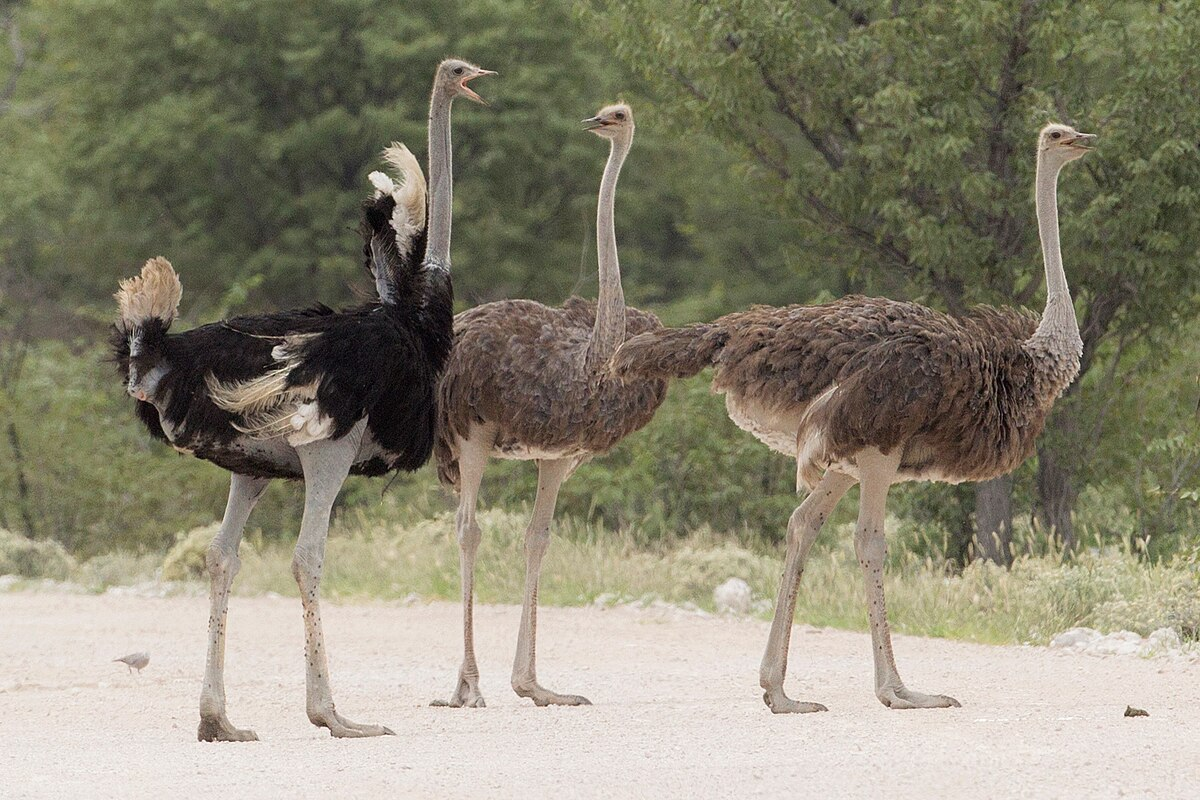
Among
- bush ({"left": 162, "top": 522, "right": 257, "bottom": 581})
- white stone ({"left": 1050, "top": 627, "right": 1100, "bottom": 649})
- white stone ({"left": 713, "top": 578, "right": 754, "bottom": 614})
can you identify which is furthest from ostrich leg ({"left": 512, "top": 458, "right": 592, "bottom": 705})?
bush ({"left": 162, "top": 522, "right": 257, "bottom": 581})

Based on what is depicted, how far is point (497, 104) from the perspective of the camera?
22.9m

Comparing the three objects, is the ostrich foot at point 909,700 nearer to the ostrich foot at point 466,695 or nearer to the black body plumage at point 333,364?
the ostrich foot at point 466,695

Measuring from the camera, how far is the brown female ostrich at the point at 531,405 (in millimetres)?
7926

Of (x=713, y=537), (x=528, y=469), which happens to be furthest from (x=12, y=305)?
(x=713, y=537)

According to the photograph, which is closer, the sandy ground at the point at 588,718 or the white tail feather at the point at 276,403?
the sandy ground at the point at 588,718

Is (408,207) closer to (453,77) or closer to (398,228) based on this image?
(398,228)

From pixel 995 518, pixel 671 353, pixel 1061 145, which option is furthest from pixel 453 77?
pixel 995 518

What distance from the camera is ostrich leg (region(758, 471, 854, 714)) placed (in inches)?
289

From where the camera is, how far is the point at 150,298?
21.3 feet

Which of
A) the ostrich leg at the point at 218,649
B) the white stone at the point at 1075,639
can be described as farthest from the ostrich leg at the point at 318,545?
the white stone at the point at 1075,639

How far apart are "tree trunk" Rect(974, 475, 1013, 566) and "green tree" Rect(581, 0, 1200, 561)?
0.04m

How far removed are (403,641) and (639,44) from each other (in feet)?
15.0

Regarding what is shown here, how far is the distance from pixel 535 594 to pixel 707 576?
4.36 metres

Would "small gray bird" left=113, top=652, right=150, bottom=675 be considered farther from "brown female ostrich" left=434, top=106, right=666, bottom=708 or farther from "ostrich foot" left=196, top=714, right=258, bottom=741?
"ostrich foot" left=196, top=714, right=258, bottom=741
